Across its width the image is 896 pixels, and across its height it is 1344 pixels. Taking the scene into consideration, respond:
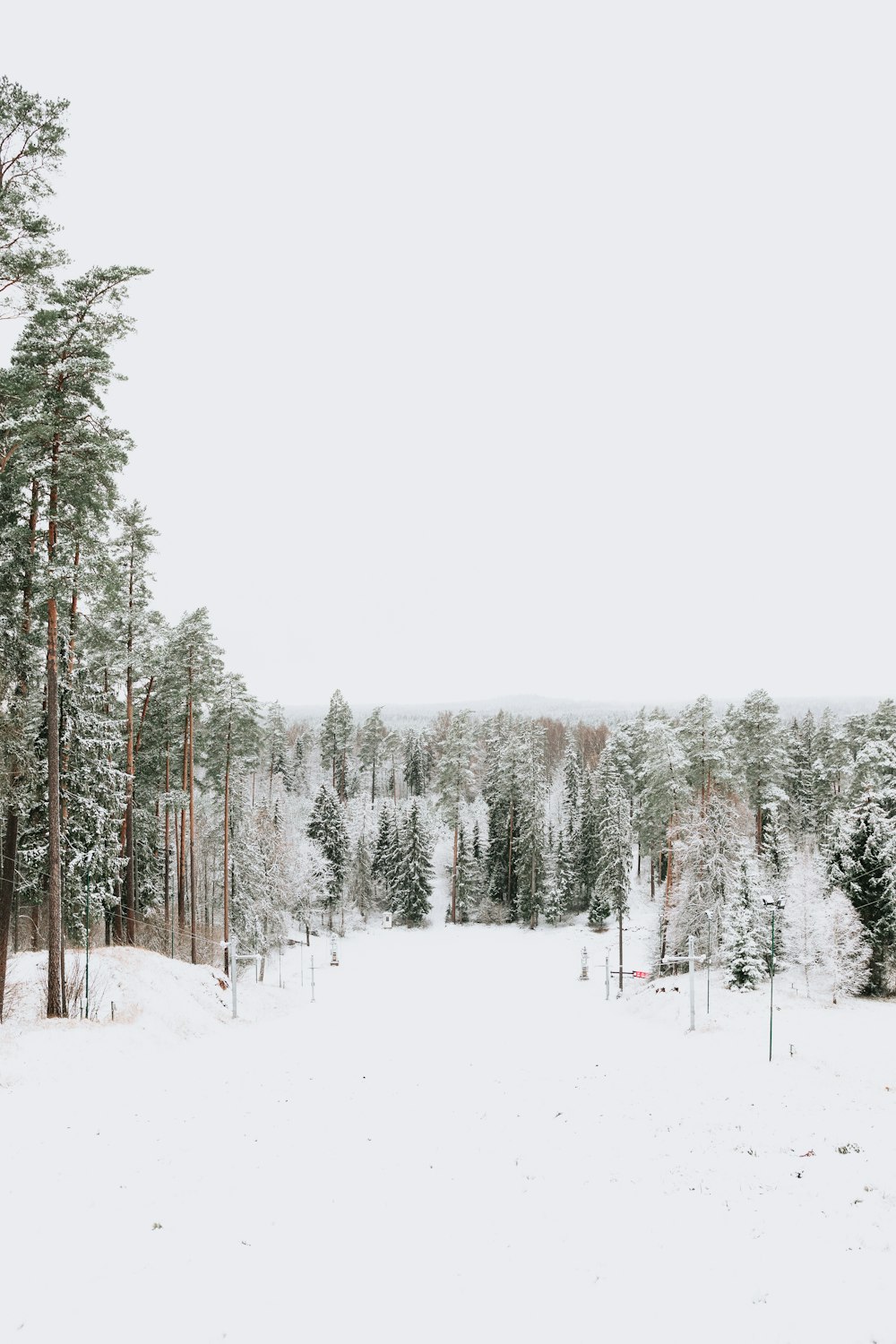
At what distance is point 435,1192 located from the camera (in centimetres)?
894

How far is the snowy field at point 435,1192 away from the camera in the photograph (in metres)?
6.23

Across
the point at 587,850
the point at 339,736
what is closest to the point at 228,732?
the point at 587,850

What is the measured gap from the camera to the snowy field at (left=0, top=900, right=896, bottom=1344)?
6.23 m

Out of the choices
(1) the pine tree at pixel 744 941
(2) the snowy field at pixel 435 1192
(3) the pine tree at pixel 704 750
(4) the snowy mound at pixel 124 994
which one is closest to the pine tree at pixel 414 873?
(3) the pine tree at pixel 704 750

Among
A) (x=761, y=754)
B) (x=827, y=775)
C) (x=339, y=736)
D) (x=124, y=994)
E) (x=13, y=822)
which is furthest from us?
(x=339, y=736)

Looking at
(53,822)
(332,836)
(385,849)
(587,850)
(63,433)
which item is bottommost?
(385,849)

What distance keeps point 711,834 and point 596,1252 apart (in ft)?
88.5

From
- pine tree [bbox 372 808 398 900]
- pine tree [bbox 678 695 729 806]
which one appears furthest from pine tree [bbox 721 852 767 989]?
pine tree [bbox 372 808 398 900]

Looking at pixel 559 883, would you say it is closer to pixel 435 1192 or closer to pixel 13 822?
pixel 13 822

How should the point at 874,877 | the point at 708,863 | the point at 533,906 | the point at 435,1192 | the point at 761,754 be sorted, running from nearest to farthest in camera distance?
1. the point at 435,1192
2. the point at 874,877
3. the point at 708,863
4. the point at 761,754
5. the point at 533,906

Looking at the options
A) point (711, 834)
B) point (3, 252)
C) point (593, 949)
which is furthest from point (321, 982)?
point (3, 252)

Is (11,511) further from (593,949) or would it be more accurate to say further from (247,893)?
(593,949)

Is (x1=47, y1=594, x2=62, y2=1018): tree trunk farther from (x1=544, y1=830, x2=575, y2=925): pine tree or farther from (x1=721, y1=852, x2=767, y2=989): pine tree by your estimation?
(x1=544, y1=830, x2=575, y2=925): pine tree

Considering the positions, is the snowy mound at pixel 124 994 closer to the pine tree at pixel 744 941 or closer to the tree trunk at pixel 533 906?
the pine tree at pixel 744 941
